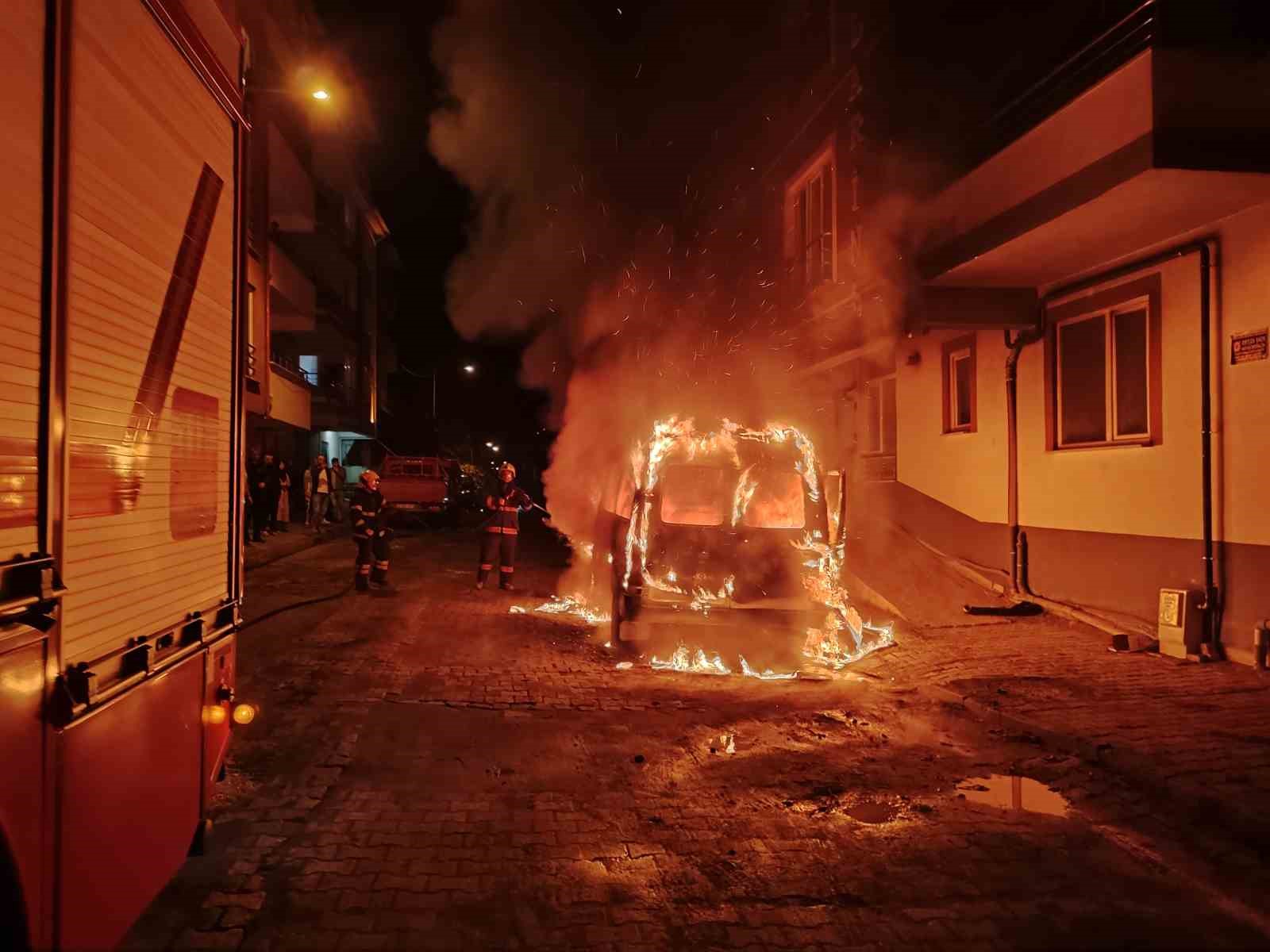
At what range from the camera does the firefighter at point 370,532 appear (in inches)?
433

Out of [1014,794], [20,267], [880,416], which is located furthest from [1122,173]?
[880,416]

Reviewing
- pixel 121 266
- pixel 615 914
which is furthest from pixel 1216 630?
pixel 121 266

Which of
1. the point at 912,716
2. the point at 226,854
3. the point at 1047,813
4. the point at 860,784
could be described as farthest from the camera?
the point at 912,716

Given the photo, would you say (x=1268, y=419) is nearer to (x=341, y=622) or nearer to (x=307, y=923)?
(x=307, y=923)

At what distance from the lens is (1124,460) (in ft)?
26.7

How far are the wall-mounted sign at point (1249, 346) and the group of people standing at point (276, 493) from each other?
14.2 metres

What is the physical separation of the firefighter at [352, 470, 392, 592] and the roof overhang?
24.8 ft

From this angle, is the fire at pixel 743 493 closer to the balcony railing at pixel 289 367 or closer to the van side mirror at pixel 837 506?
the van side mirror at pixel 837 506

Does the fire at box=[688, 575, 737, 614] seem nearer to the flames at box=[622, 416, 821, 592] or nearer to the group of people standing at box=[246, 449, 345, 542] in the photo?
the flames at box=[622, 416, 821, 592]

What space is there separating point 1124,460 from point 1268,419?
1558mm

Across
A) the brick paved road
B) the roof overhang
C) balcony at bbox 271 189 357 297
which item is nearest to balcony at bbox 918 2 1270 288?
the roof overhang

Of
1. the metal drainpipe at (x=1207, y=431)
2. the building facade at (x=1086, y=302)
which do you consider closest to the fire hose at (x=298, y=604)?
the building facade at (x=1086, y=302)

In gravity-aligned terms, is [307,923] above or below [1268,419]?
below

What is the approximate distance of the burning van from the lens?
727 cm
